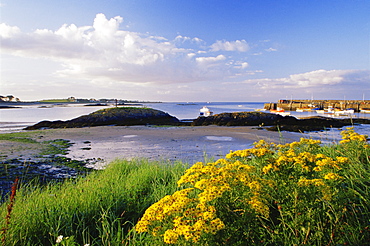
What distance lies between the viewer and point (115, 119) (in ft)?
96.6

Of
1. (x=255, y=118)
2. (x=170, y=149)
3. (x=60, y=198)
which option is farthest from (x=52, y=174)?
(x=255, y=118)

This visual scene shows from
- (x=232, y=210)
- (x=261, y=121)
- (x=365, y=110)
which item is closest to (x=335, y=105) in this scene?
(x=365, y=110)

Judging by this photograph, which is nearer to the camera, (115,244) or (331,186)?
(331,186)


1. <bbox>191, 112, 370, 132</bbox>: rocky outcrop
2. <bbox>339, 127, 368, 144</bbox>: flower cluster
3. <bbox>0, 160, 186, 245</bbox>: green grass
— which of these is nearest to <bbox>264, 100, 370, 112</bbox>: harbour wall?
<bbox>191, 112, 370, 132</bbox>: rocky outcrop

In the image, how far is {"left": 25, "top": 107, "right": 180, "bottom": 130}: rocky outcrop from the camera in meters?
25.2

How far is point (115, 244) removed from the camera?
2896 millimetres

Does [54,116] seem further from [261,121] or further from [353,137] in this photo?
[353,137]

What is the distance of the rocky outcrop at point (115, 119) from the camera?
82.7ft

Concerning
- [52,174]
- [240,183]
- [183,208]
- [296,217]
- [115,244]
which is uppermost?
[240,183]

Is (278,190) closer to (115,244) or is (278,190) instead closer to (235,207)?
(235,207)

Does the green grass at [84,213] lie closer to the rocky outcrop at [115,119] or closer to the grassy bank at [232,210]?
the grassy bank at [232,210]

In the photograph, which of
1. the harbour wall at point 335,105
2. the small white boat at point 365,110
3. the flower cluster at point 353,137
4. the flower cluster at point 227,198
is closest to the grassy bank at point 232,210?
the flower cluster at point 227,198

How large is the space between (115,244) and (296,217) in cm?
211

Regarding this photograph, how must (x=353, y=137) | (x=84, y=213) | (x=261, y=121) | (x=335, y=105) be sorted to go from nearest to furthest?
(x=84, y=213) → (x=353, y=137) → (x=261, y=121) → (x=335, y=105)
